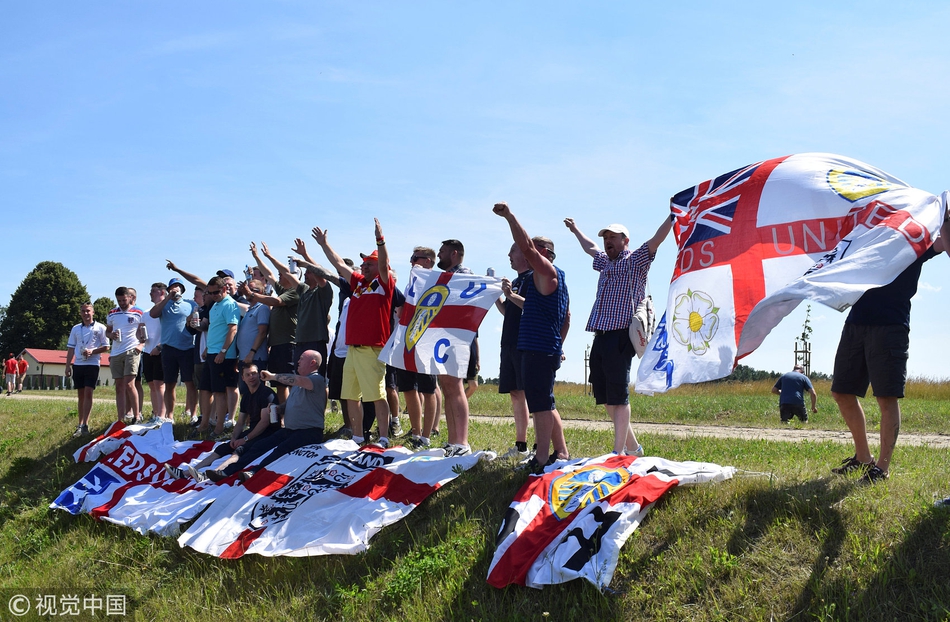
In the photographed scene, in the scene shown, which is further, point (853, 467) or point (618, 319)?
point (618, 319)

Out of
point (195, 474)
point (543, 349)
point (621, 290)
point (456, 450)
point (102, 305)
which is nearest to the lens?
point (543, 349)

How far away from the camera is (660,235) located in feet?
22.1

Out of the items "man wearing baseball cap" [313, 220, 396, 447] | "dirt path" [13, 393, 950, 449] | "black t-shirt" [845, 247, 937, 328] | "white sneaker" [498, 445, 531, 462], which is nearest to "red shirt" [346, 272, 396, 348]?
"man wearing baseball cap" [313, 220, 396, 447]

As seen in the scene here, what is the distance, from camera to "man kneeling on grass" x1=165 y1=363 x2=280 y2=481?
28.4ft

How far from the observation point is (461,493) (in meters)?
6.79

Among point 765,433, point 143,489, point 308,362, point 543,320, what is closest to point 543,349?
point 543,320

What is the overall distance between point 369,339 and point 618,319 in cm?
294

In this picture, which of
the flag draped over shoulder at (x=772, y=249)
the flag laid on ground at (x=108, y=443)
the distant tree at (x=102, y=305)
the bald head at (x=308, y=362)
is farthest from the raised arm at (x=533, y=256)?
the distant tree at (x=102, y=305)

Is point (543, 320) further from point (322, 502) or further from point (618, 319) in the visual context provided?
point (322, 502)

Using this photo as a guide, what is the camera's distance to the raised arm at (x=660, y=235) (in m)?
6.64

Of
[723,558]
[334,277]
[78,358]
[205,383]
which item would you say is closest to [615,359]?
[723,558]

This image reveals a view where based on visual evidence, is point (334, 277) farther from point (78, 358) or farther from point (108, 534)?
point (78, 358)

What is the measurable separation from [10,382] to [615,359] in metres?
34.4

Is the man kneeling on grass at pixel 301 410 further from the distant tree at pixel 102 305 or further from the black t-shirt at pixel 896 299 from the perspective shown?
the distant tree at pixel 102 305
